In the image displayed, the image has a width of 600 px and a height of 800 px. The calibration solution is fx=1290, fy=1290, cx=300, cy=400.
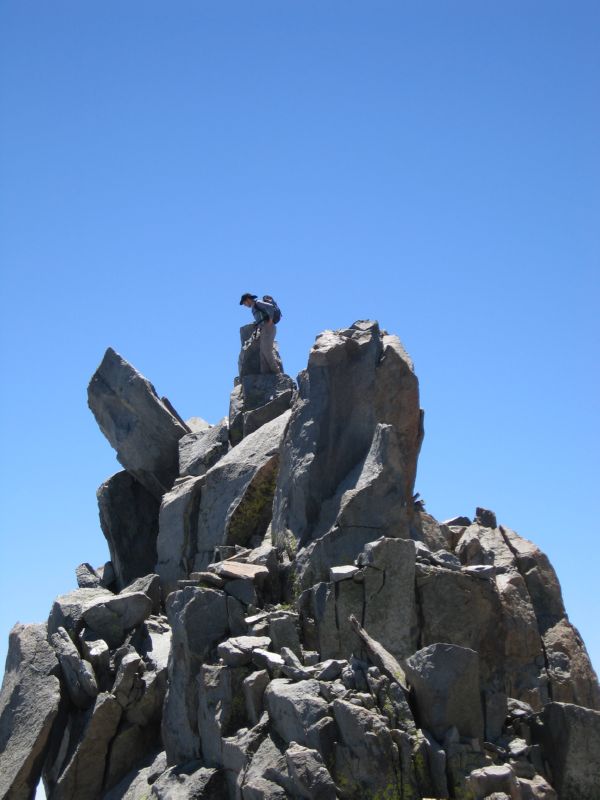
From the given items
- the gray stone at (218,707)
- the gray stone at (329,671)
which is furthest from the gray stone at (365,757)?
the gray stone at (218,707)

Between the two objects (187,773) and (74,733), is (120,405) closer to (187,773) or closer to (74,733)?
(74,733)

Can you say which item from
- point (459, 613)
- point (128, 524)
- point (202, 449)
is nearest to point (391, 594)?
point (459, 613)

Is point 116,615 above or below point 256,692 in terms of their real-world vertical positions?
above

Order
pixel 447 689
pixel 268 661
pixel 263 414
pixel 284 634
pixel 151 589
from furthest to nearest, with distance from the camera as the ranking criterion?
pixel 263 414
pixel 151 589
pixel 284 634
pixel 268 661
pixel 447 689

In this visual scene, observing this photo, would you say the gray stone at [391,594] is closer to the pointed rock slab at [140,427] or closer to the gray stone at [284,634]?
the gray stone at [284,634]

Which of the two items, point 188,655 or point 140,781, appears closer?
point 188,655

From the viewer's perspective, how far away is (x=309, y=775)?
2891 centimetres

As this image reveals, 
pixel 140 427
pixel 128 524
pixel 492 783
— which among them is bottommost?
pixel 492 783

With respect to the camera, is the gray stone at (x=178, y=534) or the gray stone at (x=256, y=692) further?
the gray stone at (x=178, y=534)

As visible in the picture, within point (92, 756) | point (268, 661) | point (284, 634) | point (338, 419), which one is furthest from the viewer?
point (338, 419)

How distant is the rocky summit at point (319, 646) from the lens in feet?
98.7

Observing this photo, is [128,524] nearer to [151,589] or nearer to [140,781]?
[151,589]

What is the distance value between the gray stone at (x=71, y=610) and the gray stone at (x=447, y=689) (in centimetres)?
1481

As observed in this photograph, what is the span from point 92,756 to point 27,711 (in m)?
2.72
